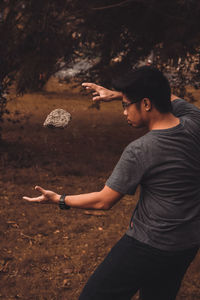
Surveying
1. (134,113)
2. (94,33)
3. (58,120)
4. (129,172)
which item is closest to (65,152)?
(94,33)

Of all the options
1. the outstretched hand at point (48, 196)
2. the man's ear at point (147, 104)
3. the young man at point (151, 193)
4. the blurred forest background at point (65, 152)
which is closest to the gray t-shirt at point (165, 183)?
the young man at point (151, 193)

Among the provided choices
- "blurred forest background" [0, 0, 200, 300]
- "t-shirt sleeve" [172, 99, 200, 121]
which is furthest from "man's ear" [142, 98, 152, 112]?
"blurred forest background" [0, 0, 200, 300]

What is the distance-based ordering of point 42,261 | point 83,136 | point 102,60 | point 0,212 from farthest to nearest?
point 83,136, point 102,60, point 0,212, point 42,261

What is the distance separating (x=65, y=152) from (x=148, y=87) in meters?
5.43

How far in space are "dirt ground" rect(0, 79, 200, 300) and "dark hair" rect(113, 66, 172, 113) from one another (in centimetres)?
212

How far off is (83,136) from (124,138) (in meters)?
0.94

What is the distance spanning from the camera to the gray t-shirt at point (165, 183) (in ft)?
5.58

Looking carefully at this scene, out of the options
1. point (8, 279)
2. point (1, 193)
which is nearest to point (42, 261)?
point (8, 279)

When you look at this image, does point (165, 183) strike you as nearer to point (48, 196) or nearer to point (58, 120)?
point (48, 196)

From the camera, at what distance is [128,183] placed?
1.70 m

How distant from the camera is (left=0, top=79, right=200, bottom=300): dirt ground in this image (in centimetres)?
340

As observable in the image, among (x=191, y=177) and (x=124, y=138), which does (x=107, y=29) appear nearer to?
(x=124, y=138)

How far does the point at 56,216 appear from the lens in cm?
468

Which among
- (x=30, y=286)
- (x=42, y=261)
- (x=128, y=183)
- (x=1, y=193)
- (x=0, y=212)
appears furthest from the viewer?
(x=1, y=193)
